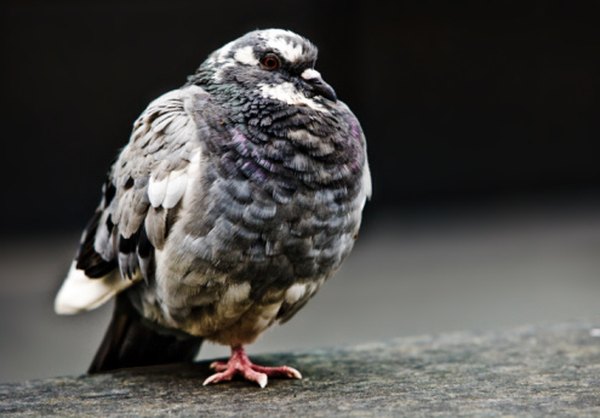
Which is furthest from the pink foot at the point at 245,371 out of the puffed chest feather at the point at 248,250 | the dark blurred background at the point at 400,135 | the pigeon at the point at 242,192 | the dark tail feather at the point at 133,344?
the dark blurred background at the point at 400,135

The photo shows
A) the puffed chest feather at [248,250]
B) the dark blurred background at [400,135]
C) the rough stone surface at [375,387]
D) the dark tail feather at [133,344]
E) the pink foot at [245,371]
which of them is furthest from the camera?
the dark blurred background at [400,135]

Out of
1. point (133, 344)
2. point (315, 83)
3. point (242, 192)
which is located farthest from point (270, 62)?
point (133, 344)

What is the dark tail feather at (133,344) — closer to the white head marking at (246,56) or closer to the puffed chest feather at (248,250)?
the puffed chest feather at (248,250)

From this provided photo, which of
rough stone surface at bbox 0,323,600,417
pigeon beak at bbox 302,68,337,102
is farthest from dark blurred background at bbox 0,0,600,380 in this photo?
pigeon beak at bbox 302,68,337,102

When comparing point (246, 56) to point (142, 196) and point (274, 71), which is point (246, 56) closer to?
point (274, 71)

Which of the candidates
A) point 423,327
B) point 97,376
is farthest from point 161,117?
point 423,327

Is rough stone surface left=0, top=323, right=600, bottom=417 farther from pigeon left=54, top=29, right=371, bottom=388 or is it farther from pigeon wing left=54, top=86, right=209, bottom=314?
pigeon wing left=54, top=86, right=209, bottom=314

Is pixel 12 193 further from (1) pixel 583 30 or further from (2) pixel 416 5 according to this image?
(1) pixel 583 30
